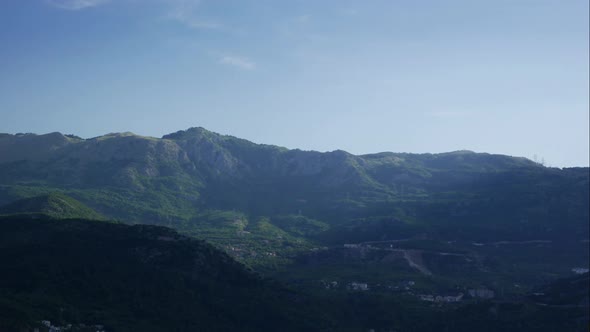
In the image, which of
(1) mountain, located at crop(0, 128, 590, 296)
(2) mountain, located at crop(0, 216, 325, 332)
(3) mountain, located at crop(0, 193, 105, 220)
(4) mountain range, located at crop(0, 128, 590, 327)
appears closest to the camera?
(2) mountain, located at crop(0, 216, 325, 332)

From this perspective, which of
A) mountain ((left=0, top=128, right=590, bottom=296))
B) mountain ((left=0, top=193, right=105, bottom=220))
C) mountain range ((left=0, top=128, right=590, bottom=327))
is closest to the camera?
mountain range ((left=0, top=128, right=590, bottom=327))

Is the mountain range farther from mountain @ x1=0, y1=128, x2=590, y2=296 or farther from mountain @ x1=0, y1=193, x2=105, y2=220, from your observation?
mountain @ x1=0, y1=193, x2=105, y2=220

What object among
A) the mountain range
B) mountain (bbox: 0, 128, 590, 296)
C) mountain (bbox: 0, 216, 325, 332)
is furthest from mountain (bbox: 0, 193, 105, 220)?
mountain (bbox: 0, 128, 590, 296)

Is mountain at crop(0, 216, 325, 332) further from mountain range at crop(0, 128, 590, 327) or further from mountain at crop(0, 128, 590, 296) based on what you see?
mountain at crop(0, 128, 590, 296)

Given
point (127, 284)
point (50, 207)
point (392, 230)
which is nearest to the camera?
point (127, 284)

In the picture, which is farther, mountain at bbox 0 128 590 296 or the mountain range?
mountain at bbox 0 128 590 296

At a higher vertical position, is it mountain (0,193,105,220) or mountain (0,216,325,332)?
mountain (0,193,105,220)

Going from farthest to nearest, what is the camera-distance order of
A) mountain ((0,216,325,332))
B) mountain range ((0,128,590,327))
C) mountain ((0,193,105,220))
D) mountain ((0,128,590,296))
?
mountain ((0,193,105,220)), mountain ((0,128,590,296)), mountain range ((0,128,590,327)), mountain ((0,216,325,332))

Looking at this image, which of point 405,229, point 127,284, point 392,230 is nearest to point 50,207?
point 127,284

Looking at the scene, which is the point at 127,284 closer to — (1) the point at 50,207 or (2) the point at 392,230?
(1) the point at 50,207

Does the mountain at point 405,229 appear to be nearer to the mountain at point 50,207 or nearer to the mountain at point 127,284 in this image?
the mountain at point 127,284
